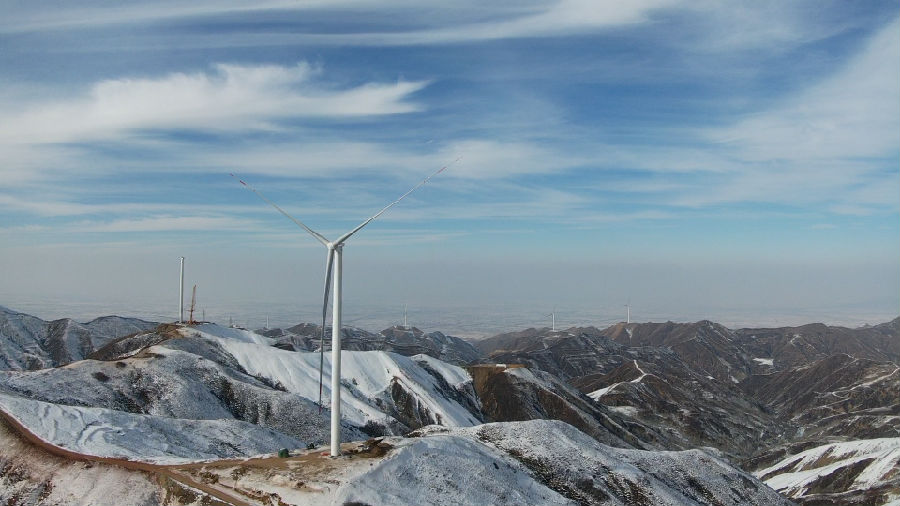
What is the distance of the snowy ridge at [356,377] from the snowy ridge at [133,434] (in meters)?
40.7

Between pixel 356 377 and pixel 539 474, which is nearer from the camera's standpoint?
pixel 539 474

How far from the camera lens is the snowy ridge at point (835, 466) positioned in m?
148

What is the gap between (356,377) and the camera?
6014 inches

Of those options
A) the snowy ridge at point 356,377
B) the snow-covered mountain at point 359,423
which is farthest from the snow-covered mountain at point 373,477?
the snowy ridge at point 356,377

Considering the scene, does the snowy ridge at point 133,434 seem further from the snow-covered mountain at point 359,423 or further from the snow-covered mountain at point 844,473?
the snow-covered mountain at point 844,473

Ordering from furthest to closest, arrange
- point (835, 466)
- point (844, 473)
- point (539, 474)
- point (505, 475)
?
point (835, 466) → point (844, 473) → point (539, 474) → point (505, 475)

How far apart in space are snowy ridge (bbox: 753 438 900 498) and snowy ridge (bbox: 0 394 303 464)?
133 metres

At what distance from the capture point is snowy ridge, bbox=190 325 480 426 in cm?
13748

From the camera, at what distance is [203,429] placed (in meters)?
85.4

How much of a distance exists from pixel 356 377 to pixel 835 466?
4983 inches

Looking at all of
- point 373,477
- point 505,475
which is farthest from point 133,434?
point 505,475

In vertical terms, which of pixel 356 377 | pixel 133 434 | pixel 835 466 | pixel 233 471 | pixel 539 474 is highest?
pixel 233 471

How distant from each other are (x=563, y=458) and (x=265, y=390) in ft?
226

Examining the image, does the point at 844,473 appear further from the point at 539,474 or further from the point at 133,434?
the point at 133,434
